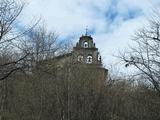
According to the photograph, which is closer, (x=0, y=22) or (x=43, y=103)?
(x=0, y=22)

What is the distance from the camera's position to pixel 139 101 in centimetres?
2886

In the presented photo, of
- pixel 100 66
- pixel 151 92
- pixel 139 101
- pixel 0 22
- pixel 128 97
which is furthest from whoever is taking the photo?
pixel 100 66

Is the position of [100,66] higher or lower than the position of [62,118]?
higher

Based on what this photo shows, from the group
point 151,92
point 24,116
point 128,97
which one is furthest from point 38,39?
point 151,92

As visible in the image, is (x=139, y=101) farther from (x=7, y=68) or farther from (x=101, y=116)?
(x=7, y=68)

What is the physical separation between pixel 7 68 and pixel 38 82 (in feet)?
44.0

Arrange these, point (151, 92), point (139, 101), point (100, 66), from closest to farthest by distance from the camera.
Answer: point (151, 92), point (139, 101), point (100, 66)

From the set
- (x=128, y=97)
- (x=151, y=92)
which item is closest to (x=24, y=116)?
(x=128, y=97)

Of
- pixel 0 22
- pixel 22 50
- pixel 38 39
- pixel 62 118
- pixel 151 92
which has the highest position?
pixel 38 39

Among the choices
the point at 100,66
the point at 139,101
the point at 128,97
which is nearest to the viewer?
the point at 139,101

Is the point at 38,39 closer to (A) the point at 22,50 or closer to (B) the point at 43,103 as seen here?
(B) the point at 43,103

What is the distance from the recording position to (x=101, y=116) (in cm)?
3009

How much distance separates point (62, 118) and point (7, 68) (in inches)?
515

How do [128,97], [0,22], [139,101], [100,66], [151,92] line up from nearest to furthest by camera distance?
1. [0,22]
2. [151,92]
3. [139,101]
4. [128,97]
5. [100,66]
